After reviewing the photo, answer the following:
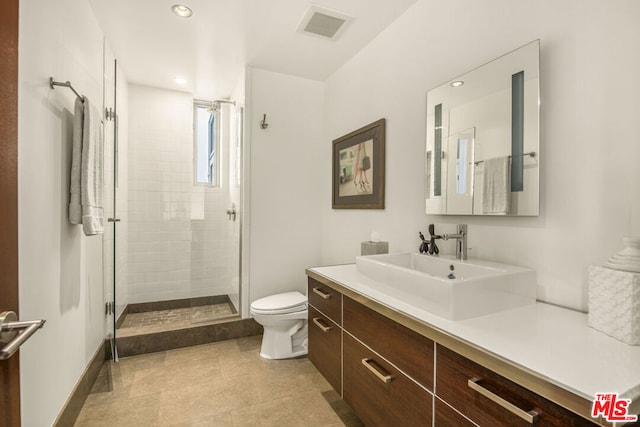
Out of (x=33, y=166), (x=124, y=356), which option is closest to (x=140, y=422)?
(x=124, y=356)

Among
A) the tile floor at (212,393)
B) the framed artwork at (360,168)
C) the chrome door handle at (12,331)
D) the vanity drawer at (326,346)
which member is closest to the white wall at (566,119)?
the framed artwork at (360,168)

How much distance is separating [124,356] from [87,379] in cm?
56

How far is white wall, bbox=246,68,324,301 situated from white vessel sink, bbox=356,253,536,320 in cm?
155

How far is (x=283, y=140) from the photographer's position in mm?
2990

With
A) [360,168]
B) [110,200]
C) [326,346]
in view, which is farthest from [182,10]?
→ [326,346]

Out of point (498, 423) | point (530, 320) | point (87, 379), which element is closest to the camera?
point (498, 423)

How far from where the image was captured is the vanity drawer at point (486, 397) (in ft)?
2.31

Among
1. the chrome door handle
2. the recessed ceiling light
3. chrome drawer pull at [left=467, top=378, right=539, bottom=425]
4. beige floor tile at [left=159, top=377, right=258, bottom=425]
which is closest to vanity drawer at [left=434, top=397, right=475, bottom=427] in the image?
chrome drawer pull at [left=467, top=378, right=539, bottom=425]

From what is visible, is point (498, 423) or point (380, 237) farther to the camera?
point (380, 237)

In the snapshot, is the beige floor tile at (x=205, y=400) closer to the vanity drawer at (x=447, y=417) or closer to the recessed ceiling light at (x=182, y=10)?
the vanity drawer at (x=447, y=417)

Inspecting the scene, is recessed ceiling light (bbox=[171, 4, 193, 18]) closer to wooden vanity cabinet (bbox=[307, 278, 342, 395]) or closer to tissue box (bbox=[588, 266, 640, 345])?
wooden vanity cabinet (bbox=[307, 278, 342, 395])

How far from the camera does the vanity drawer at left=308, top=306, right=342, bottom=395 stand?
162cm

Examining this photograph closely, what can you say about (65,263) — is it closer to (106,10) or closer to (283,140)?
(106,10)

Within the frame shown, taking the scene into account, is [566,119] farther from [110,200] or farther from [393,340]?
[110,200]
